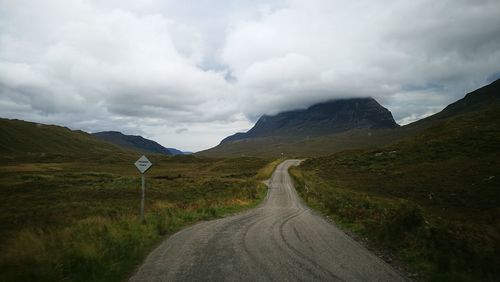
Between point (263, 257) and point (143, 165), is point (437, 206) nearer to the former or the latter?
point (263, 257)

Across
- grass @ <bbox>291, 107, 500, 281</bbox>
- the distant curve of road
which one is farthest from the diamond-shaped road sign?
grass @ <bbox>291, 107, 500, 281</bbox>

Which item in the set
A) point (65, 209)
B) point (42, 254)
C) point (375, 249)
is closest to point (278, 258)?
point (375, 249)

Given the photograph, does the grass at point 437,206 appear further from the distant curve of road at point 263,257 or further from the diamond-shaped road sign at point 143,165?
the diamond-shaped road sign at point 143,165

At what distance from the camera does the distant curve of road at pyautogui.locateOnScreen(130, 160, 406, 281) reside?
8773 millimetres

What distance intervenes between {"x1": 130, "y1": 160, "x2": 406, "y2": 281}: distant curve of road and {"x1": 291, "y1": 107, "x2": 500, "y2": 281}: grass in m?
1.52

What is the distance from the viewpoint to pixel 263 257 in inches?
416

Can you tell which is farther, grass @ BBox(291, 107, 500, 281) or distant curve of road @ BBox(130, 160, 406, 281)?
grass @ BBox(291, 107, 500, 281)

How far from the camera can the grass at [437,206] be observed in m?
10.1

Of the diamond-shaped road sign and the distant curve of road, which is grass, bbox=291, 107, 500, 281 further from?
the diamond-shaped road sign

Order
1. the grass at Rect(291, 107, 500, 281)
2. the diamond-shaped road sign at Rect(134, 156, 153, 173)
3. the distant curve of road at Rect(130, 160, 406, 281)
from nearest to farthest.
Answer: the distant curve of road at Rect(130, 160, 406, 281), the grass at Rect(291, 107, 500, 281), the diamond-shaped road sign at Rect(134, 156, 153, 173)

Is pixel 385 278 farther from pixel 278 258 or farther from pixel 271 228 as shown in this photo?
pixel 271 228

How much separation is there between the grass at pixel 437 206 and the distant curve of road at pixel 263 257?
5.00 ft

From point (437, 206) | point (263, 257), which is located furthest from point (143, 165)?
point (437, 206)

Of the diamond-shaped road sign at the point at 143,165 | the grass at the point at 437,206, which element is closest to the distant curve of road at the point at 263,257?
the grass at the point at 437,206
